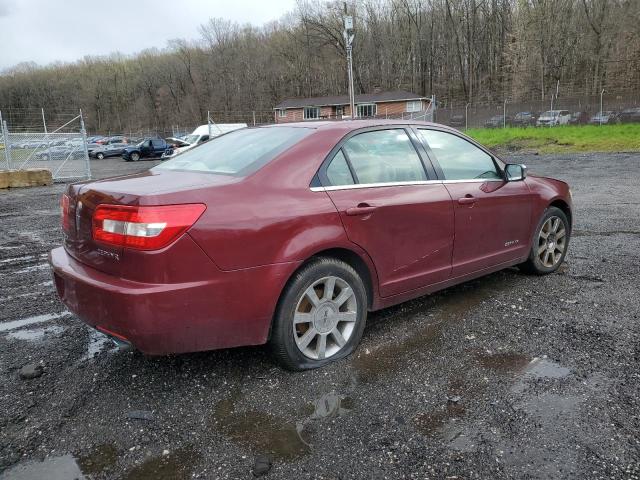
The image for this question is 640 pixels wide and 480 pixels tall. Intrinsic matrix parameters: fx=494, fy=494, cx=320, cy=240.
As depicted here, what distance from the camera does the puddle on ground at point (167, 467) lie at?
221cm

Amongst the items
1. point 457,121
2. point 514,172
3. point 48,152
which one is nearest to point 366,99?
point 457,121

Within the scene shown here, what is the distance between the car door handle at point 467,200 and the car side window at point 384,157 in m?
0.37

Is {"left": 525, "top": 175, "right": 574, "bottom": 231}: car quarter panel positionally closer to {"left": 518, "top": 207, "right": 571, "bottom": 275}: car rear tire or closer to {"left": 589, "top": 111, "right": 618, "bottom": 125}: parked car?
{"left": 518, "top": 207, "right": 571, "bottom": 275}: car rear tire

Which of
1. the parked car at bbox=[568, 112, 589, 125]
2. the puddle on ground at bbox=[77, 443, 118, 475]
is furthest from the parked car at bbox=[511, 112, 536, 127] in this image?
the puddle on ground at bbox=[77, 443, 118, 475]

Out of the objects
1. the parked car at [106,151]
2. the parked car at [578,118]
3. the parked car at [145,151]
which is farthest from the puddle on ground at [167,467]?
the parked car at [106,151]

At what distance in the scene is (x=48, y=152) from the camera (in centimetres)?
1892

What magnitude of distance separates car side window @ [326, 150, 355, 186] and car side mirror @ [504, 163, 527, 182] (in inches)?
69.0

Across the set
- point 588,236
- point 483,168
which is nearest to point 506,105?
point 588,236

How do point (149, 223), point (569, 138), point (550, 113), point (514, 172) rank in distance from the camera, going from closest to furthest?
point (149, 223), point (514, 172), point (569, 138), point (550, 113)

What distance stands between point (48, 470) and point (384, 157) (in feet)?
8.83

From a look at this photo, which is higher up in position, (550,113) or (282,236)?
(550,113)

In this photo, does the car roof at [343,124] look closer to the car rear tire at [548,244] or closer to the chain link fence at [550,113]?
the car rear tire at [548,244]

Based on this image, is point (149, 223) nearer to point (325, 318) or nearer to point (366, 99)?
point (325, 318)

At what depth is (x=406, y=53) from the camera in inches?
2852
